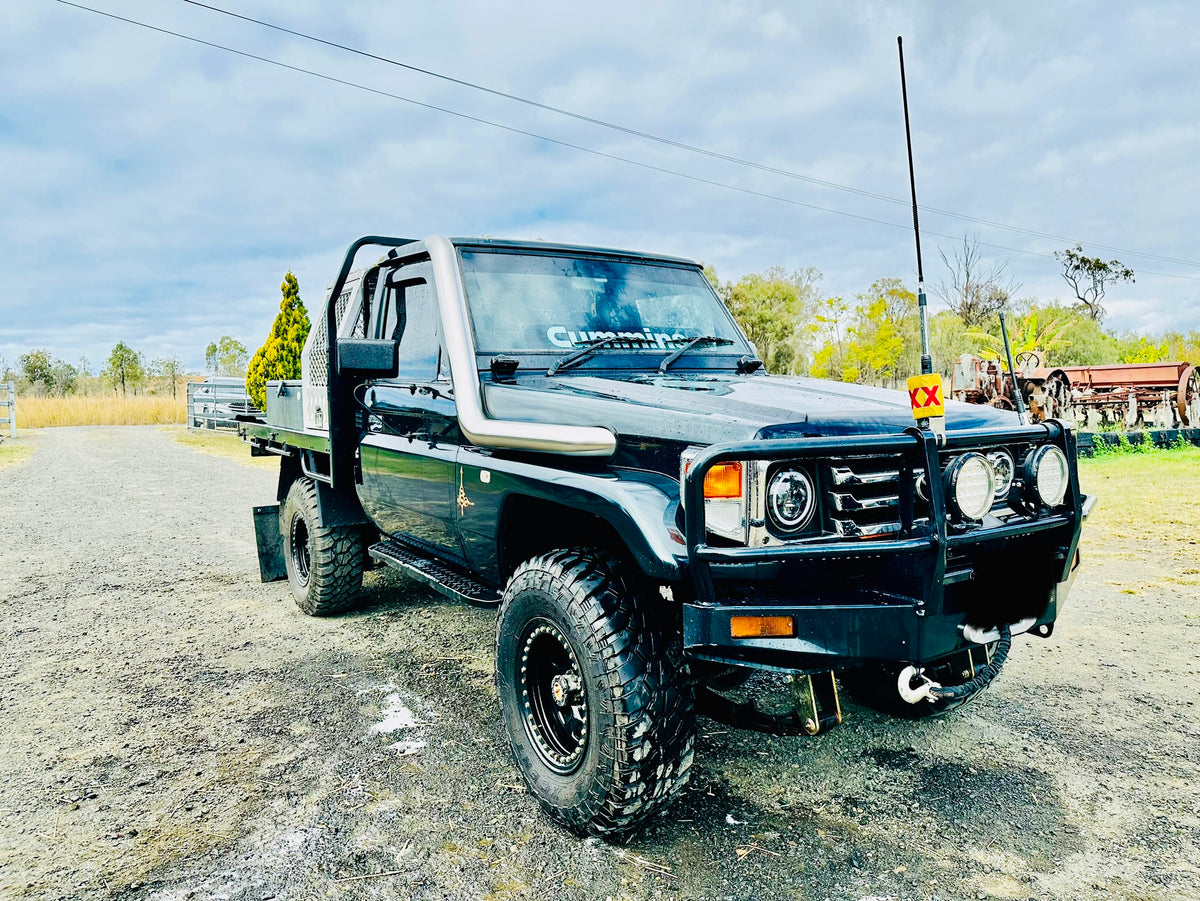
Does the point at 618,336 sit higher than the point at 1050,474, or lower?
higher

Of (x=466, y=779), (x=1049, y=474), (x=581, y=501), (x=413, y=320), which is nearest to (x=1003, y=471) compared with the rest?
(x=1049, y=474)

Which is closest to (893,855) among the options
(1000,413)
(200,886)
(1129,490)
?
(1000,413)

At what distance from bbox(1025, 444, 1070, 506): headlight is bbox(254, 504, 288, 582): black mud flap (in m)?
4.84

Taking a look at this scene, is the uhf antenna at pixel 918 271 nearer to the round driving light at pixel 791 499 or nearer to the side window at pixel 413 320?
the round driving light at pixel 791 499

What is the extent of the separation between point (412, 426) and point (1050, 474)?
2674 mm

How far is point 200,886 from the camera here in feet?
8.00

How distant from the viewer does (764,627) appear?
88.2 inches

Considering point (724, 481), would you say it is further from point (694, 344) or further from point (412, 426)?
point (412, 426)

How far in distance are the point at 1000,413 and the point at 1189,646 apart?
8.37 feet

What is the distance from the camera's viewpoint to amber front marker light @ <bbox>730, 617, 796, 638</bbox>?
7.31 feet

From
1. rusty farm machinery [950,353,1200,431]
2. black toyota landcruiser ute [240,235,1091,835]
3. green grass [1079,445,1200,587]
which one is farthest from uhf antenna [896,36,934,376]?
rusty farm machinery [950,353,1200,431]

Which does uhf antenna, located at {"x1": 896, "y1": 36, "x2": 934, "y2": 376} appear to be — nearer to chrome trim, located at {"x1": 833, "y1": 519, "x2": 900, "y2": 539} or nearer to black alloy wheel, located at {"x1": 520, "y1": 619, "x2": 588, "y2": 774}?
chrome trim, located at {"x1": 833, "y1": 519, "x2": 900, "y2": 539}

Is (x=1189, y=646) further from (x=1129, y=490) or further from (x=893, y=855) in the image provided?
(x=1129, y=490)

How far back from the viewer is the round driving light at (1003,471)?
2695 mm
